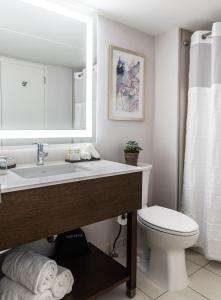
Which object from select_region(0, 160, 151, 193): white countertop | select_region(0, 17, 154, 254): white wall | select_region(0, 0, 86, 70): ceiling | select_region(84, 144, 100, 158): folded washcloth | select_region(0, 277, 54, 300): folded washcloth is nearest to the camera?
select_region(0, 160, 151, 193): white countertop

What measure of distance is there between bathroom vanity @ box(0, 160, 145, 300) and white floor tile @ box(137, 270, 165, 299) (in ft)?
0.40

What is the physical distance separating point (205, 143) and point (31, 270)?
5.26 feet

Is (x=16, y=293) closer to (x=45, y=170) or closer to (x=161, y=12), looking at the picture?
(x=45, y=170)

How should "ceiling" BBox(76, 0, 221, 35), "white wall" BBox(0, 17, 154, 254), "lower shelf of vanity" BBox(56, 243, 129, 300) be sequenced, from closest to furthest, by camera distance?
"lower shelf of vanity" BBox(56, 243, 129, 300)
"ceiling" BBox(76, 0, 221, 35)
"white wall" BBox(0, 17, 154, 254)

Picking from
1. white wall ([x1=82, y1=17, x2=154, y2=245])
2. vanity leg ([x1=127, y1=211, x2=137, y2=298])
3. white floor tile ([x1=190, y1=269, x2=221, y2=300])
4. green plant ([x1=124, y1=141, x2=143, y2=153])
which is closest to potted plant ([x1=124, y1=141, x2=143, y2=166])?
green plant ([x1=124, y1=141, x2=143, y2=153])

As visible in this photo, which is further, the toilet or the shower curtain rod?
the shower curtain rod

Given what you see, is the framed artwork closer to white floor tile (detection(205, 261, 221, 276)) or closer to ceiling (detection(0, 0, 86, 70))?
ceiling (detection(0, 0, 86, 70))

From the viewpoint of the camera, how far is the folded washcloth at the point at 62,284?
4.25ft

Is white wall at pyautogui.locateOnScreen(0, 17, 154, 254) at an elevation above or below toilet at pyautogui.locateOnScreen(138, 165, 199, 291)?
above

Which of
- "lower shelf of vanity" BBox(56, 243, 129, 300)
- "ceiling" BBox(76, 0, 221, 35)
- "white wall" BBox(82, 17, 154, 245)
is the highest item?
"ceiling" BBox(76, 0, 221, 35)

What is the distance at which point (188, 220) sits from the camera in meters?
1.70

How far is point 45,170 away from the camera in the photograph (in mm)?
1566

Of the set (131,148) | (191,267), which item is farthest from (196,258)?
(131,148)

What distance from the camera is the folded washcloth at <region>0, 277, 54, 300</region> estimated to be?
4.01ft
